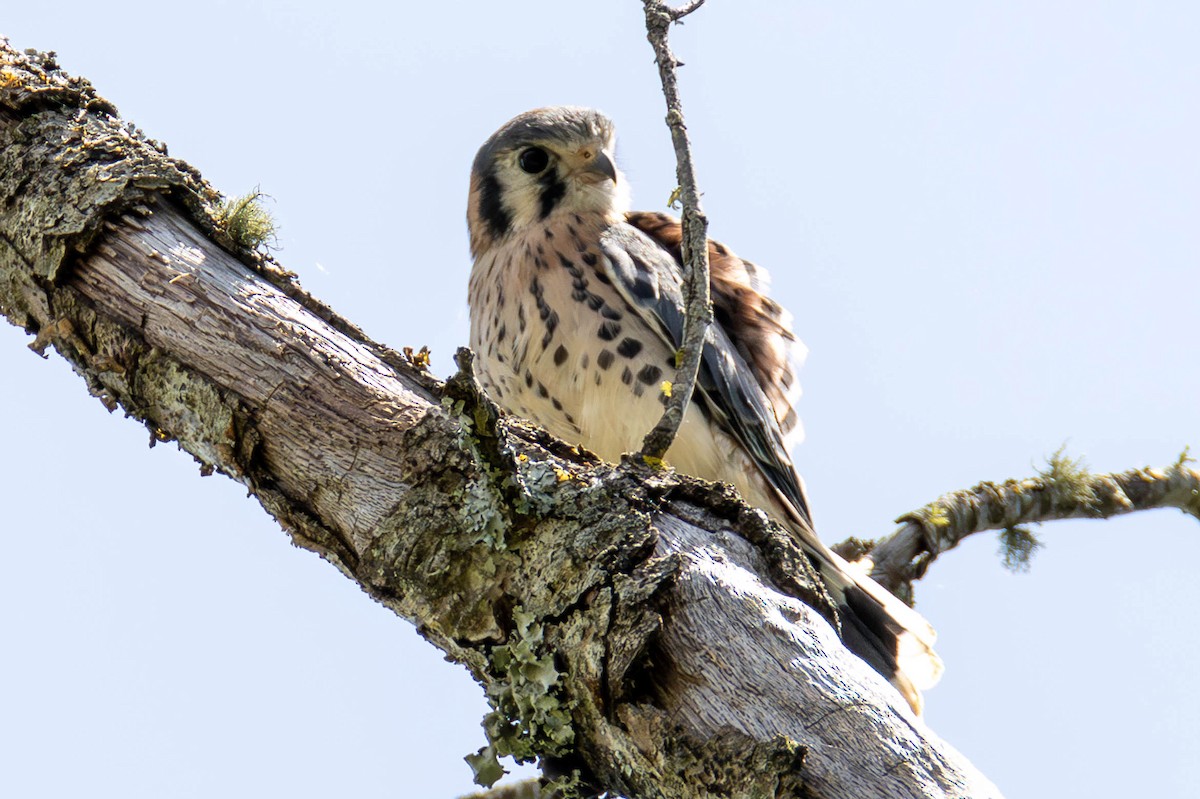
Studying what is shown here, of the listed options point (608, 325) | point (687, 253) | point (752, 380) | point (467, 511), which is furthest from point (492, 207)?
point (467, 511)

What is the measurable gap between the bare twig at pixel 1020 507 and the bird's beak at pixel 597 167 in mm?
1621

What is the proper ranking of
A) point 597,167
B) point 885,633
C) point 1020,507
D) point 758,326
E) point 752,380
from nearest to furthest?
point 885,633 < point 1020,507 < point 752,380 < point 758,326 < point 597,167

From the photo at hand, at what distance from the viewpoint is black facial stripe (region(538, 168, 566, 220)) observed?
4.37 metres

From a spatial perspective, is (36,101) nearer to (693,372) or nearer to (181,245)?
(181,245)

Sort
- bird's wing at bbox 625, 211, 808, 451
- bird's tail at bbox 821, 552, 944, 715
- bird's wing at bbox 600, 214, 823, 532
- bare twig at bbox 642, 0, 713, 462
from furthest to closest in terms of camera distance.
→ bird's wing at bbox 625, 211, 808, 451 → bird's wing at bbox 600, 214, 823, 532 → bird's tail at bbox 821, 552, 944, 715 → bare twig at bbox 642, 0, 713, 462

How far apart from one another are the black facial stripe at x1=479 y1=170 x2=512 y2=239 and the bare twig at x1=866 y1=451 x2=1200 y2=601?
5.77 feet

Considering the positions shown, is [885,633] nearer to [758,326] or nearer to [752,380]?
[752,380]

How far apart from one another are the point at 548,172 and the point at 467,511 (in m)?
2.59

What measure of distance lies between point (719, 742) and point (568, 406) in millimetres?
2103

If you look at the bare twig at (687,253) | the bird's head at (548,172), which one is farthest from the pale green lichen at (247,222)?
the bird's head at (548,172)

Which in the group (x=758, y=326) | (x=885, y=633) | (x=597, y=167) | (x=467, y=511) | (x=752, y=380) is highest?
(x=597, y=167)

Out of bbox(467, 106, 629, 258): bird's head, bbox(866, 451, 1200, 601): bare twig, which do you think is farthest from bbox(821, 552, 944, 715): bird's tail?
bbox(467, 106, 629, 258): bird's head

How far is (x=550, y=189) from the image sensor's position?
4398mm

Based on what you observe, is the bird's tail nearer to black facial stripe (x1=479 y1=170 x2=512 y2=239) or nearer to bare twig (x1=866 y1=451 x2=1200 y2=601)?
bare twig (x1=866 y1=451 x2=1200 y2=601)
